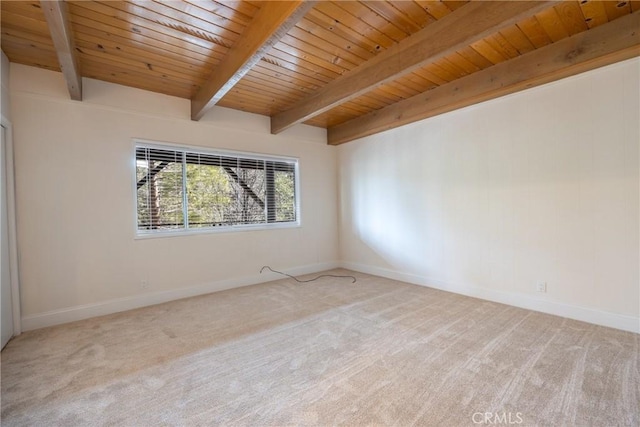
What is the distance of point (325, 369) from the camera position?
205 centimetres

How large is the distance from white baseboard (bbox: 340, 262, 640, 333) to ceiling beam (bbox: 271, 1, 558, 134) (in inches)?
106

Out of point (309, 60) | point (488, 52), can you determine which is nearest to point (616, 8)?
point (488, 52)

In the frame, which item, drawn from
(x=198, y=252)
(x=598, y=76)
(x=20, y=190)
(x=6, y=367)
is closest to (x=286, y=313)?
(x=198, y=252)

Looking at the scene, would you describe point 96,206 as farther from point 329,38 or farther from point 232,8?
point 329,38

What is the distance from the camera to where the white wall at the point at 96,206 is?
9.34 feet

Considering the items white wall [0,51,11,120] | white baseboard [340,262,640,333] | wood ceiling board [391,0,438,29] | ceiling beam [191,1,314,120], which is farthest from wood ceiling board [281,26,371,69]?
white baseboard [340,262,640,333]

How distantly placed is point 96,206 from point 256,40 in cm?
257

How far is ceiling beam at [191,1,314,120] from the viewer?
6.06 ft

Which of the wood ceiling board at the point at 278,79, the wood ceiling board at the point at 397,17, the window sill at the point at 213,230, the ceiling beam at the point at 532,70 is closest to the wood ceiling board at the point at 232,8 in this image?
the wood ceiling board at the point at 278,79

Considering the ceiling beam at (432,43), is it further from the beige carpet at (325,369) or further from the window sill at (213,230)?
the beige carpet at (325,369)

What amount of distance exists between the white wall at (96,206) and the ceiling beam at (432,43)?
6.10ft

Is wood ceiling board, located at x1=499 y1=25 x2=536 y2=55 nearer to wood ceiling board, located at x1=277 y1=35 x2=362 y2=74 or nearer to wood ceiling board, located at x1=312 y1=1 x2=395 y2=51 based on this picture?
wood ceiling board, located at x1=312 y1=1 x2=395 y2=51

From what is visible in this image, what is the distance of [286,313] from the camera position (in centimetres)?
316

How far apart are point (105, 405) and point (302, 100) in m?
3.61
